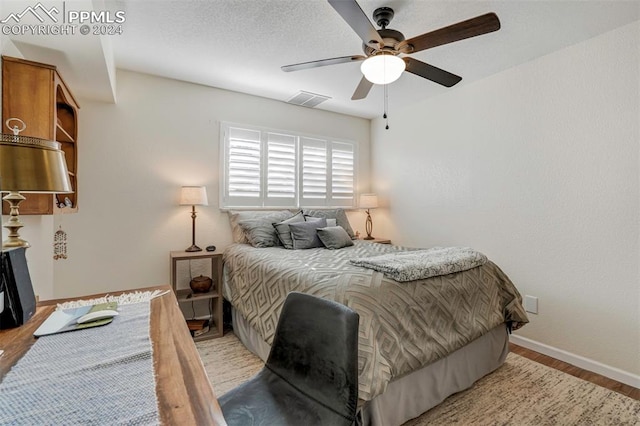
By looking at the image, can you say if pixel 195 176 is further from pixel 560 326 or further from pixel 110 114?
pixel 560 326

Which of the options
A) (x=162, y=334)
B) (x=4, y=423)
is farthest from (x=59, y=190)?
(x=4, y=423)

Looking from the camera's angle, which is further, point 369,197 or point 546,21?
point 369,197

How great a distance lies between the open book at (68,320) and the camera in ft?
3.59

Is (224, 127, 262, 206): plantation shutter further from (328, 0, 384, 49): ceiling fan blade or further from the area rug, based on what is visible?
(328, 0, 384, 49): ceiling fan blade

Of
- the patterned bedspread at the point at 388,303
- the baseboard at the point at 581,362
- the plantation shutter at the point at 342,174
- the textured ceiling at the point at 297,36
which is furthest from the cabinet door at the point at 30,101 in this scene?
the baseboard at the point at 581,362

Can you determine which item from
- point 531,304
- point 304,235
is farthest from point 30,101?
point 531,304

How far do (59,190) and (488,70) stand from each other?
3.41 m

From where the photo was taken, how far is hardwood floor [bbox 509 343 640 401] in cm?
214

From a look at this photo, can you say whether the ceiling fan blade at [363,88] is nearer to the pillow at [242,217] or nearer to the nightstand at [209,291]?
the pillow at [242,217]

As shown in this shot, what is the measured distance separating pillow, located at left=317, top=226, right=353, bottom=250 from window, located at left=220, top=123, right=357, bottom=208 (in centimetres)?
87

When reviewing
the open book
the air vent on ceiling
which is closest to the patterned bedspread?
the open book

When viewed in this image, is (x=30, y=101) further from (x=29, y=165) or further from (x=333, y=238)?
(x=333, y=238)

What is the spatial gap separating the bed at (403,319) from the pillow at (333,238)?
1.65 ft

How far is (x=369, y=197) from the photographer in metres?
4.26
